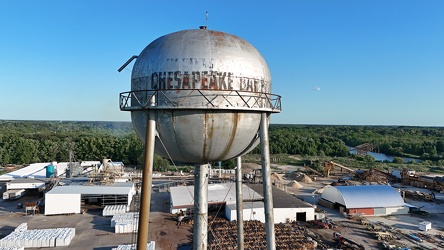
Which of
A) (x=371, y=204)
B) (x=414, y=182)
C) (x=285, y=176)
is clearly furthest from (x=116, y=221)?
(x=414, y=182)

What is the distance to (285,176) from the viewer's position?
5197cm

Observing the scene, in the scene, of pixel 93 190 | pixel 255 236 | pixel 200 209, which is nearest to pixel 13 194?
pixel 93 190

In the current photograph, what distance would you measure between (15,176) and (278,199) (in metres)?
34.9

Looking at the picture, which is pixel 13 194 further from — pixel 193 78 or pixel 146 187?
pixel 193 78

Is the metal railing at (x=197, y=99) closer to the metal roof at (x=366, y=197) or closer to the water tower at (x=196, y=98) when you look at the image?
the water tower at (x=196, y=98)

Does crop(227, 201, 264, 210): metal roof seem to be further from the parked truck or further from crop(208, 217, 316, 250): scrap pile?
the parked truck

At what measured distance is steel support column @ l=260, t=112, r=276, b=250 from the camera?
10195mm

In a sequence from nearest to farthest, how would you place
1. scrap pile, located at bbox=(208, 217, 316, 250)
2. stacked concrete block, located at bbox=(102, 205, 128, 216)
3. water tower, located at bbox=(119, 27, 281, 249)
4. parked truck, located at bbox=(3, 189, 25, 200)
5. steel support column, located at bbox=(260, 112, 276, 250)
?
water tower, located at bbox=(119, 27, 281, 249) → steel support column, located at bbox=(260, 112, 276, 250) → scrap pile, located at bbox=(208, 217, 316, 250) → stacked concrete block, located at bbox=(102, 205, 128, 216) → parked truck, located at bbox=(3, 189, 25, 200)

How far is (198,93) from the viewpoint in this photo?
941 centimetres

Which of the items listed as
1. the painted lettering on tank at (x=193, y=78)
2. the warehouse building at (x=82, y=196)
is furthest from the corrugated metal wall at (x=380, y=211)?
the painted lettering on tank at (x=193, y=78)

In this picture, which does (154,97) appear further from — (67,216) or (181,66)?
(67,216)

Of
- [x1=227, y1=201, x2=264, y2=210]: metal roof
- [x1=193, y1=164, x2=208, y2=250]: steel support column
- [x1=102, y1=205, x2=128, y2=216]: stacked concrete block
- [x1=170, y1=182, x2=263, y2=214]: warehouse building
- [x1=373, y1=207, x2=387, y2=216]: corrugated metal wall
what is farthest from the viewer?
[x1=373, y1=207, x2=387, y2=216]: corrugated metal wall

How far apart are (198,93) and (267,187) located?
148 inches

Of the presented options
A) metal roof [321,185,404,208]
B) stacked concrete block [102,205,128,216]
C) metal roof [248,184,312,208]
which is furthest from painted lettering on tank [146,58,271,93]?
metal roof [321,185,404,208]
